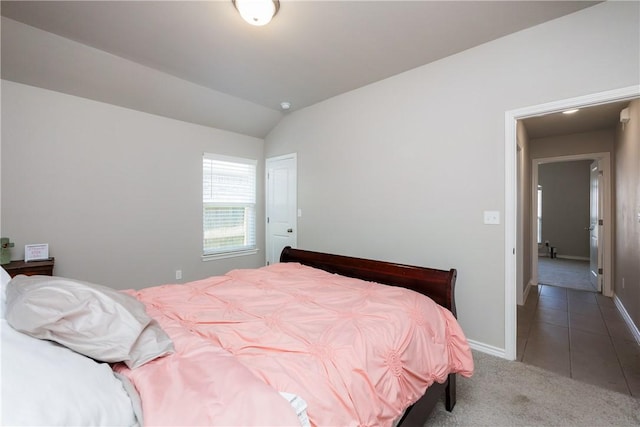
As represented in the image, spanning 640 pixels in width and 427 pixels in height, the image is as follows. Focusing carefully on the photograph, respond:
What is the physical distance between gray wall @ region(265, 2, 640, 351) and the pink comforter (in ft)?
3.69

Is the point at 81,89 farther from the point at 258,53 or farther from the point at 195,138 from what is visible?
the point at 258,53

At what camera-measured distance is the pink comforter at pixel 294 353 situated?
0.81 m

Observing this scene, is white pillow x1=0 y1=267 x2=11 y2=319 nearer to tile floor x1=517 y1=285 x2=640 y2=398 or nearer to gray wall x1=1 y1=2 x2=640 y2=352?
gray wall x1=1 y1=2 x2=640 y2=352

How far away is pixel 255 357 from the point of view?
42.9 inches

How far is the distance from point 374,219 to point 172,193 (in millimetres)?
2642

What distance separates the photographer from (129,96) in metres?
3.15

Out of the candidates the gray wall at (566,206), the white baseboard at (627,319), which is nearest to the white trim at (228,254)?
the white baseboard at (627,319)

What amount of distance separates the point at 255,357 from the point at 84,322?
0.58 m

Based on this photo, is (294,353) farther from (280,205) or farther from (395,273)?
(280,205)

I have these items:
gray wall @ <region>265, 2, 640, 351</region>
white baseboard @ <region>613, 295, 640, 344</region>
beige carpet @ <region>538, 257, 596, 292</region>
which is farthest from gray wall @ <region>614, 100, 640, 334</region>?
gray wall @ <region>265, 2, 640, 351</region>

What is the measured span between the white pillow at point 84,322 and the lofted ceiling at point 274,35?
2035 millimetres

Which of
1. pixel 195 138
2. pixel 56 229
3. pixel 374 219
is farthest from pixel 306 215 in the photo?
pixel 56 229

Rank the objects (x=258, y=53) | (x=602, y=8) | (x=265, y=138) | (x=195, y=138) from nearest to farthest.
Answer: (x=602, y=8) < (x=258, y=53) < (x=195, y=138) < (x=265, y=138)

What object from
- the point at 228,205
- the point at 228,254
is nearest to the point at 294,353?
the point at 228,254
